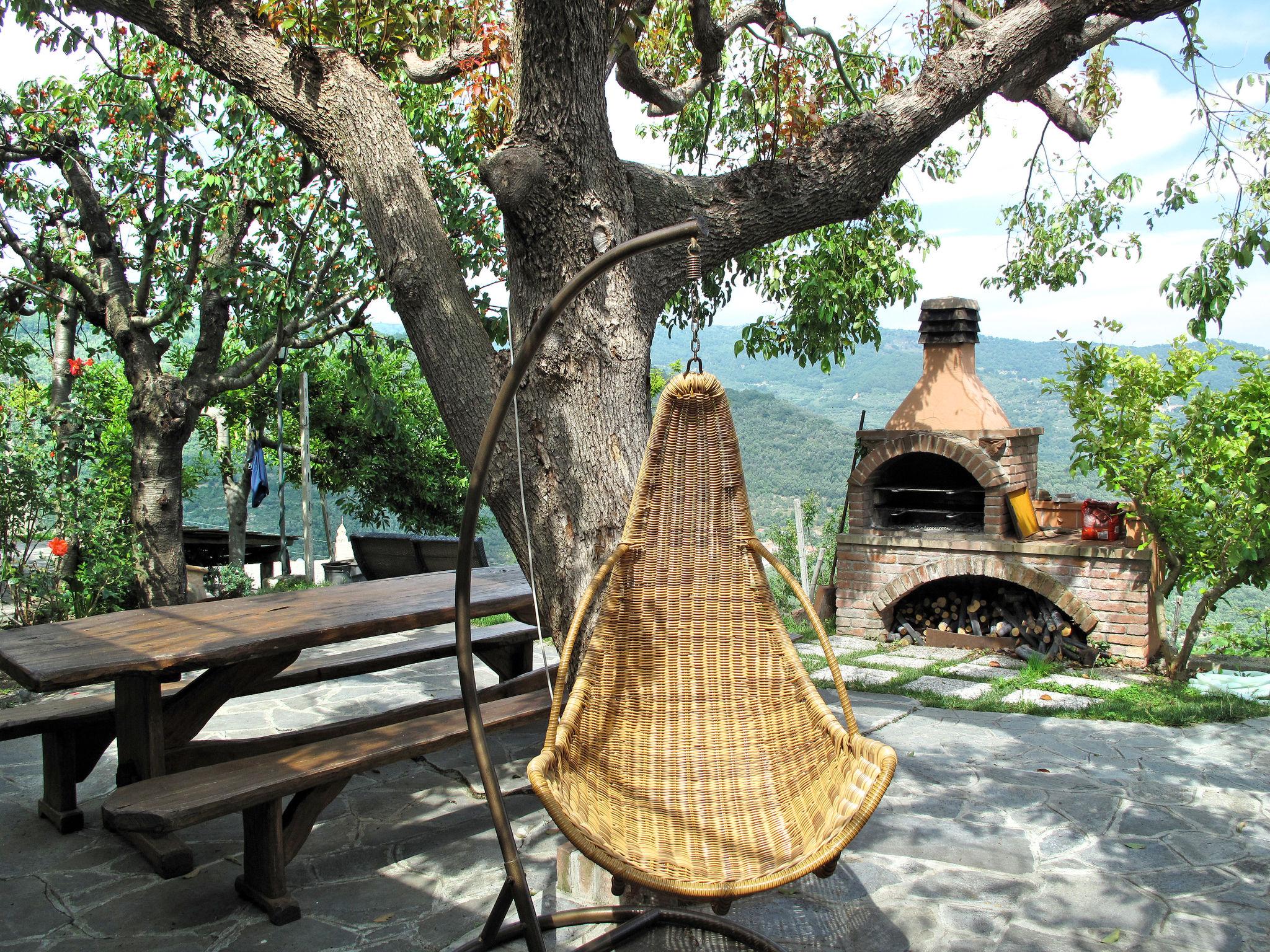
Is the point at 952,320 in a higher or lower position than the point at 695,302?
higher

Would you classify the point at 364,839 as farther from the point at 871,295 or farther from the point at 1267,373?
the point at 1267,373

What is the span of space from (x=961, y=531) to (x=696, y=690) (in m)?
4.35

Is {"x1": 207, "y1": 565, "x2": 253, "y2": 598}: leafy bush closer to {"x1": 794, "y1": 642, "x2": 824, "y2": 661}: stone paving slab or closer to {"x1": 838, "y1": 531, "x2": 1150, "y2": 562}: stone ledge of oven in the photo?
{"x1": 794, "y1": 642, "x2": 824, "y2": 661}: stone paving slab

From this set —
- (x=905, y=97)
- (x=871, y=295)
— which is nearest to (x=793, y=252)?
(x=871, y=295)

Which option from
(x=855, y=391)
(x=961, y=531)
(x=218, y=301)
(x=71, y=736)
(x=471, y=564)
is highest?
(x=855, y=391)

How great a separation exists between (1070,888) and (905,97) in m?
2.58

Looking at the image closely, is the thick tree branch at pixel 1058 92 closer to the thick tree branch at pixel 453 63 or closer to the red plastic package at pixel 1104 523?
the thick tree branch at pixel 453 63

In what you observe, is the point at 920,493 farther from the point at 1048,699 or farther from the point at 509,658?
the point at 509,658

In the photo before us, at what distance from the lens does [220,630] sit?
3.07 metres

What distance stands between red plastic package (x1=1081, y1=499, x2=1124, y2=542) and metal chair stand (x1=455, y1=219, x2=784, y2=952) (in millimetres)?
4509

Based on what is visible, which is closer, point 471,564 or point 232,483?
point 471,564

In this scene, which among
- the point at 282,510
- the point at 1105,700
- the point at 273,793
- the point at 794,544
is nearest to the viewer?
the point at 273,793

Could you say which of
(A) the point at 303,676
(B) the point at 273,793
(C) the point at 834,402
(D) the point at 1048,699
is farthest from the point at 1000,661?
(C) the point at 834,402

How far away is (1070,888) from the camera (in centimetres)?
271
